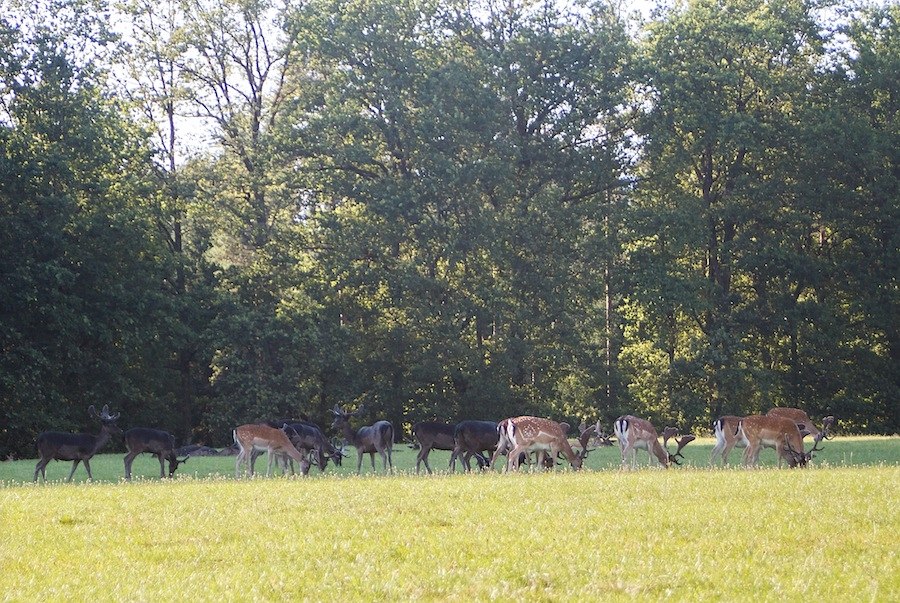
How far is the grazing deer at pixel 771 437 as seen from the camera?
18.7 metres

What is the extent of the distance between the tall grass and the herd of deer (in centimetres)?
570

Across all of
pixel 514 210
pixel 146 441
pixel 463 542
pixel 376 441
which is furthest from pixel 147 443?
pixel 514 210

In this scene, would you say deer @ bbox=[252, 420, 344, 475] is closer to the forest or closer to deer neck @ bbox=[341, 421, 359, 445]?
deer neck @ bbox=[341, 421, 359, 445]

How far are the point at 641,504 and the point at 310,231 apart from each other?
2739 cm

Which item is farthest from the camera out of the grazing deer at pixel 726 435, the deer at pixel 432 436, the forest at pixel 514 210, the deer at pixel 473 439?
the forest at pixel 514 210

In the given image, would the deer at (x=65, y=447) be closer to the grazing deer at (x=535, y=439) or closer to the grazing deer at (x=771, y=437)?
the grazing deer at (x=535, y=439)

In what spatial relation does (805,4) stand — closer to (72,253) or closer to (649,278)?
(649,278)

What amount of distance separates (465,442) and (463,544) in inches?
503

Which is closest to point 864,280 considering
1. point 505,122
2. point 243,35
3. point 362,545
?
point 505,122

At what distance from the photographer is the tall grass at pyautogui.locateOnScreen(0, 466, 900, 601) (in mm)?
6902

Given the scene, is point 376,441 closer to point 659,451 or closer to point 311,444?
point 311,444

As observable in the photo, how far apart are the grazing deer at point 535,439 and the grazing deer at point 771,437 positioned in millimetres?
2502

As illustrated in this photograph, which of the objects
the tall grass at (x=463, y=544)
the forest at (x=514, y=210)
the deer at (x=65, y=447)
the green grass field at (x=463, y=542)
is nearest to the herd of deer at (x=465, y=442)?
the deer at (x=65, y=447)

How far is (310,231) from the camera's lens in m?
37.5
